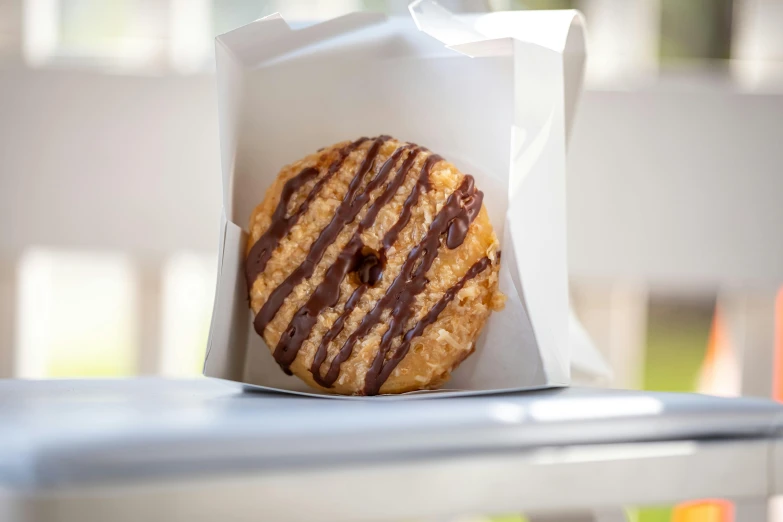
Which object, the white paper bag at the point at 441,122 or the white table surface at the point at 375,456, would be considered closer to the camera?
the white table surface at the point at 375,456

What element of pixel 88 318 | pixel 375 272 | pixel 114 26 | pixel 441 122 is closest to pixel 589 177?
pixel 441 122

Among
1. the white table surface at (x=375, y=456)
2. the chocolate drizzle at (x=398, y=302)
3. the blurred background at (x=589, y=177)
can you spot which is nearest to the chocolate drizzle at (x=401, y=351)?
the chocolate drizzle at (x=398, y=302)

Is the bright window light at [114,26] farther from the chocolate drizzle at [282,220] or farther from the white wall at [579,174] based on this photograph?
the chocolate drizzle at [282,220]

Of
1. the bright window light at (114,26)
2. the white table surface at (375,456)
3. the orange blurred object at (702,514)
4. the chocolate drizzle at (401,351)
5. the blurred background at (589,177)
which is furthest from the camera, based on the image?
the bright window light at (114,26)

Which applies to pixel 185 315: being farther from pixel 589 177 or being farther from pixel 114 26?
pixel 589 177

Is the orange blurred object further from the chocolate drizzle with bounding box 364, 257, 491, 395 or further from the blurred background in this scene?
the chocolate drizzle with bounding box 364, 257, 491, 395

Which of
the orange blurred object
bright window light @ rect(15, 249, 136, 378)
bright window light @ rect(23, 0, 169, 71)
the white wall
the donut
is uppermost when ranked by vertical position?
bright window light @ rect(23, 0, 169, 71)

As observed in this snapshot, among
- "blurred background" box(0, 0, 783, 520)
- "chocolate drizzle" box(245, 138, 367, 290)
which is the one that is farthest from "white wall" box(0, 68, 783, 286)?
"chocolate drizzle" box(245, 138, 367, 290)
